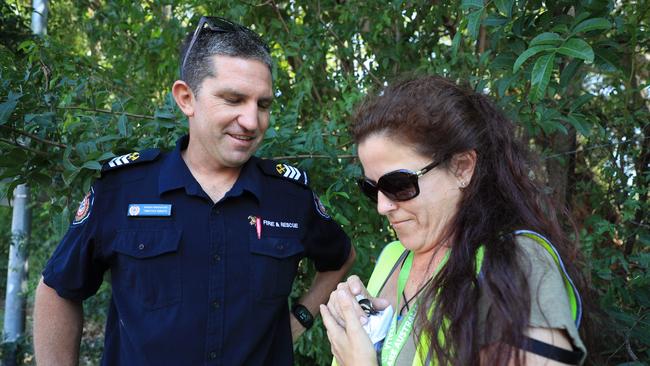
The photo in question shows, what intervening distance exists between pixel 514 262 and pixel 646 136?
2.33m

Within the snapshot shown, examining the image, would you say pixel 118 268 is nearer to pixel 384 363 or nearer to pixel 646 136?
pixel 384 363

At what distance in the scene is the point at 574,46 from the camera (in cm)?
185

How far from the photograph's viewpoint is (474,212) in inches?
57.1

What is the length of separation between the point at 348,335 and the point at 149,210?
0.96 metres

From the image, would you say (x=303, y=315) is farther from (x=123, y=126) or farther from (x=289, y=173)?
(x=123, y=126)

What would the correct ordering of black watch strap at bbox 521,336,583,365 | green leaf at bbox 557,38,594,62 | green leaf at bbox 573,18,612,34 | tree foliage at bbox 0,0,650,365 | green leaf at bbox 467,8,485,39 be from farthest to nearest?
tree foliage at bbox 0,0,650,365, green leaf at bbox 467,8,485,39, green leaf at bbox 573,18,612,34, green leaf at bbox 557,38,594,62, black watch strap at bbox 521,336,583,365

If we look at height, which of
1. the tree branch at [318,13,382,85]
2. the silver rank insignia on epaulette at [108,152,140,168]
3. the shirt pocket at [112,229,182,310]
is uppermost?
the tree branch at [318,13,382,85]

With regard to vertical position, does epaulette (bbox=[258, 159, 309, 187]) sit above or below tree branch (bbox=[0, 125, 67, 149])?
below

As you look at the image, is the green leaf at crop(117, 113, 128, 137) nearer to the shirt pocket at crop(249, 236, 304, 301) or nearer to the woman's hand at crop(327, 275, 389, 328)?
the shirt pocket at crop(249, 236, 304, 301)

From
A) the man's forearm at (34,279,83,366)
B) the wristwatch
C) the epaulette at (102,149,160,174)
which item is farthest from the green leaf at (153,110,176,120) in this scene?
the wristwatch

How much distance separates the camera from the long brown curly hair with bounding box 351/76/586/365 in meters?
1.26

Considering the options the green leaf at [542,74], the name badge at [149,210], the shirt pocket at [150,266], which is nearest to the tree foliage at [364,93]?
the green leaf at [542,74]

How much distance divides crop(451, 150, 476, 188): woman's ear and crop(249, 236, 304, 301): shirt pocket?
2.88 feet

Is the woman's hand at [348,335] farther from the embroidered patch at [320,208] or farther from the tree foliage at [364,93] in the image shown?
the embroidered patch at [320,208]
